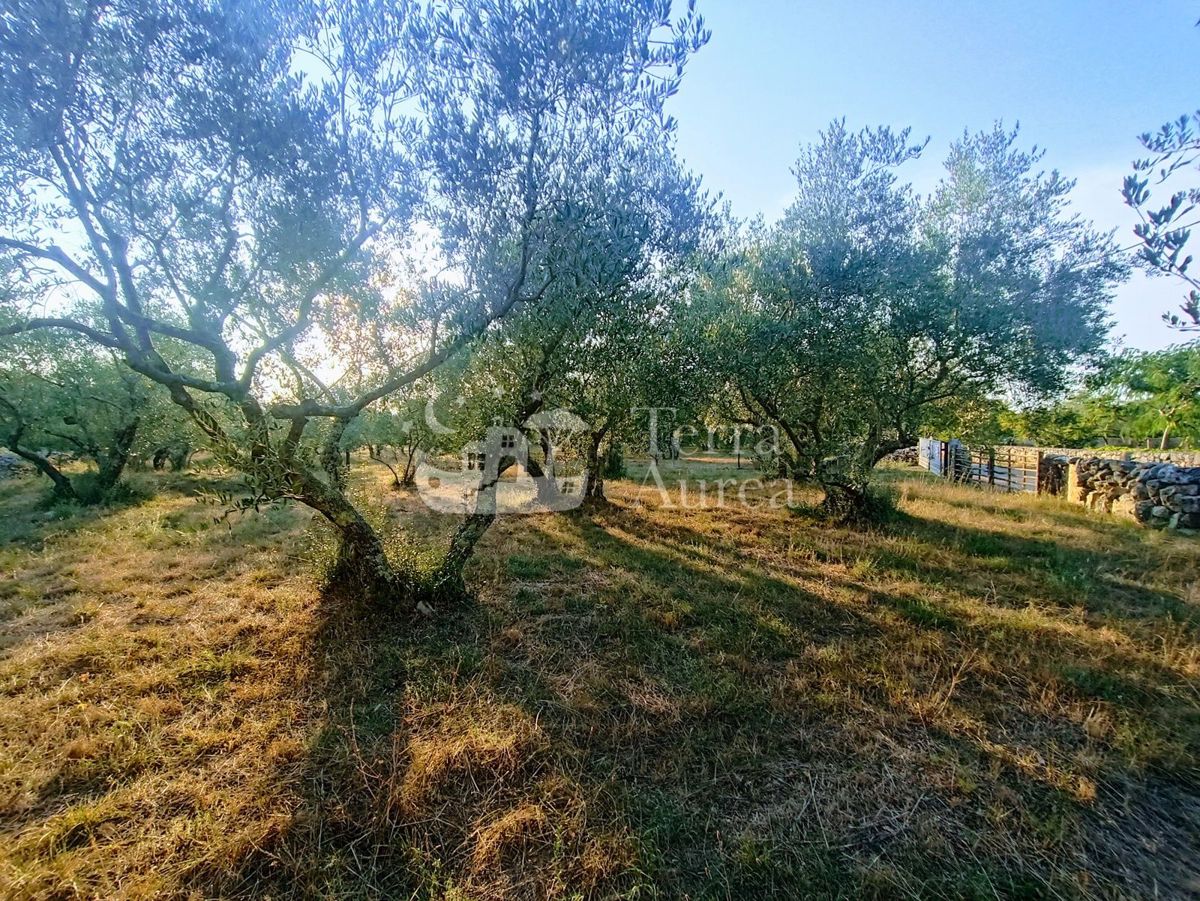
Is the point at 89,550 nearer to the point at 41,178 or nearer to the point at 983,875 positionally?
the point at 41,178

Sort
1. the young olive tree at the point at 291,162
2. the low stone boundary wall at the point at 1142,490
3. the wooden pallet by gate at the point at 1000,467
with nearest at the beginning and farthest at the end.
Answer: the young olive tree at the point at 291,162 → the low stone boundary wall at the point at 1142,490 → the wooden pallet by gate at the point at 1000,467

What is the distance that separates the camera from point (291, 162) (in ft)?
17.0

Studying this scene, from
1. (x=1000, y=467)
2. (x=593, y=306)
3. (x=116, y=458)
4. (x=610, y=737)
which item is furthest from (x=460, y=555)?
(x=1000, y=467)

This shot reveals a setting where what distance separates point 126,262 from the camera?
4.86 meters

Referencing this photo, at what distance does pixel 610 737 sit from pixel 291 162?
22.8 ft

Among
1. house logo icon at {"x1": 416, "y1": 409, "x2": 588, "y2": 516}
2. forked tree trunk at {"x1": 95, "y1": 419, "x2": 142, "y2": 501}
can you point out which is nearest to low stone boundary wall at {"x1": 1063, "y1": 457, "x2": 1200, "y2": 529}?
house logo icon at {"x1": 416, "y1": 409, "x2": 588, "y2": 516}

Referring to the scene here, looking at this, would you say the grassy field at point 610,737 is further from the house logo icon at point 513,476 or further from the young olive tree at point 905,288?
the young olive tree at point 905,288

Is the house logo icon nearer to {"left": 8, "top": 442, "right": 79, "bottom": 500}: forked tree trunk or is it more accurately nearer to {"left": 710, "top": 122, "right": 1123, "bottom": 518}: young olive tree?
{"left": 710, "top": 122, "right": 1123, "bottom": 518}: young olive tree

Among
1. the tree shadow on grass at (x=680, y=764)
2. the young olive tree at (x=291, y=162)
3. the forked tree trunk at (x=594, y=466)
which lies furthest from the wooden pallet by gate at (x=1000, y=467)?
the young olive tree at (x=291, y=162)

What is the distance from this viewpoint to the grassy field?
2.69m

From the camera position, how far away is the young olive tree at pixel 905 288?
9156 millimetres

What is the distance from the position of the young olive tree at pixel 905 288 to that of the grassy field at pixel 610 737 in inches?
181

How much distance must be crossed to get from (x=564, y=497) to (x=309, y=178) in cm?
1074

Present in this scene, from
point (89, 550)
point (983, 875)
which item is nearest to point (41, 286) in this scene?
point (89, 550)
